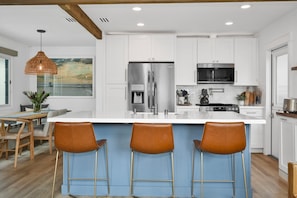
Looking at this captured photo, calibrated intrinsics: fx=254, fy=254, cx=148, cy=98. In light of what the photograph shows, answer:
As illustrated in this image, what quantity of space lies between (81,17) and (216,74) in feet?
9.76

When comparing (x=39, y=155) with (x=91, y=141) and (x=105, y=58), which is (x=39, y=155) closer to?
(x=105, y=58)

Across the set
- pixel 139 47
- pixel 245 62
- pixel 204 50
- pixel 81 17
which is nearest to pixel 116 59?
pixel 139 47

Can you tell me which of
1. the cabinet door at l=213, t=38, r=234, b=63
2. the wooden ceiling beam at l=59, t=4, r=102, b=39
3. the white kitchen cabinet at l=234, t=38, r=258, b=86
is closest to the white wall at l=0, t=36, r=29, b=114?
the wooden ceiling beam at l=59, t=4, r=102, b=39

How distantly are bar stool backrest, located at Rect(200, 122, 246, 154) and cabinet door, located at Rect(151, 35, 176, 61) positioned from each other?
3074mm

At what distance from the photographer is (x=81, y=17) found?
13.1 ft

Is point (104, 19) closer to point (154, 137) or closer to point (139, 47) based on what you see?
point (139, 47)

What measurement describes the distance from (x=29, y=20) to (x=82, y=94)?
290 centimetres

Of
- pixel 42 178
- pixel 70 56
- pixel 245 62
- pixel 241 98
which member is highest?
pixel 70 56

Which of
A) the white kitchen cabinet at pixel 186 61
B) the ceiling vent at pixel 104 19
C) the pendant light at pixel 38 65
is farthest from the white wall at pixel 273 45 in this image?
the pendant light at pixel 38 65

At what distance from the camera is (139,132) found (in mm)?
2516

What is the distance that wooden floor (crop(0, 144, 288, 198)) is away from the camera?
9.98ft

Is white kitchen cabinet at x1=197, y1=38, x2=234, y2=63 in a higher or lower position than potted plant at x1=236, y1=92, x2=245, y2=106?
higher

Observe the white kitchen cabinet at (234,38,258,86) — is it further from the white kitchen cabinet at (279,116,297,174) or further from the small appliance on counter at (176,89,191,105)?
the white kitchen cabinet at (279,116,297,174)

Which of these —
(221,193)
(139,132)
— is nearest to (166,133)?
(139,132)
